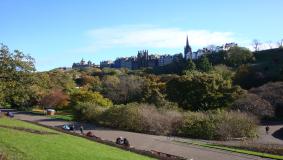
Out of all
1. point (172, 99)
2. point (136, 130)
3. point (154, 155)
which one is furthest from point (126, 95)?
point (154, 155)

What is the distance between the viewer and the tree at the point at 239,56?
12419 cm

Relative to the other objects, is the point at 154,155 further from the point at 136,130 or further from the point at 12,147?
the point at 136,130

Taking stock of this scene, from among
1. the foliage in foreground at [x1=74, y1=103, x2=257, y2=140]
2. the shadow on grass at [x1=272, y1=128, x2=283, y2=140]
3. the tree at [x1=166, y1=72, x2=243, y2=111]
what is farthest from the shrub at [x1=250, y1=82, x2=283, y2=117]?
the foliage in foreground at [x1=74, y1=103, x2=257, y2=140]

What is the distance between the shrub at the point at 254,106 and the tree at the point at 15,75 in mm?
28811

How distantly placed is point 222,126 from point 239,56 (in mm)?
81839

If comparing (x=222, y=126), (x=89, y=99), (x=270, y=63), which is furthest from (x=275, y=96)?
(x=270, y=63)

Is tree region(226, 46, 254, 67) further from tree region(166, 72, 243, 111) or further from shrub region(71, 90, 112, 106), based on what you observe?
shrub region(71, 90, 112, 106)

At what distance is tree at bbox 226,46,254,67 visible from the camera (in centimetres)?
12419

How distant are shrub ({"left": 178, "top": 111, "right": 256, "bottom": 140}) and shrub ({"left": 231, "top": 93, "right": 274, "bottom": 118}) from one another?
11866 millimetres

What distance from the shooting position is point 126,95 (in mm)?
84625

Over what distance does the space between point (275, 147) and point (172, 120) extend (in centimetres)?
1619

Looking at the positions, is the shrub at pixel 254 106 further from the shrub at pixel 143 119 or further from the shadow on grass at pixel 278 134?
the shrub at pixel 143 119

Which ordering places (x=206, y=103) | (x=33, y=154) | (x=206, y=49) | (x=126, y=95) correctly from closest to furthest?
(x=33, y=154) < (x=206, y=103) < (x=126, y=95) < (x=206, y=49)

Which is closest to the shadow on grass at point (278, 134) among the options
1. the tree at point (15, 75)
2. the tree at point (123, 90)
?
the tree at point (15, 75)
